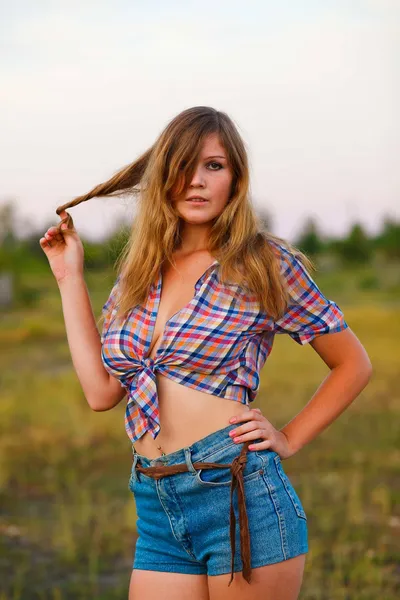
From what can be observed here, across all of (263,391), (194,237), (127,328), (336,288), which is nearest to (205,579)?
(127,328)

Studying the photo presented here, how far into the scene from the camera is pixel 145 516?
218cm

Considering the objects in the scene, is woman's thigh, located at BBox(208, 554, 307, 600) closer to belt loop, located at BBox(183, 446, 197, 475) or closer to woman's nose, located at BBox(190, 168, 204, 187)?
belt loop, located at BBox(183, 446, 197, 475)

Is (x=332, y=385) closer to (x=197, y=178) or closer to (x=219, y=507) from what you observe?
(x=219, y=507)

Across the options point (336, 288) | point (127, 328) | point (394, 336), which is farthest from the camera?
point (336, 288)

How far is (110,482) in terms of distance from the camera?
628 cm

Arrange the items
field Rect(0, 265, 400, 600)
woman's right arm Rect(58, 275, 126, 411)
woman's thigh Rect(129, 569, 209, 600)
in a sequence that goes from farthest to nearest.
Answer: field Rect(0, 265, 400, 600), woman's right arm Rect(58, 275, 126, 411), woman's thigh Rect(129, 569, 209, 600)

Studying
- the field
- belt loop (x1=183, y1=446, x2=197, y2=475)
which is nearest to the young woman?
belt loop (x1=183, y1=446, x2=197, y2=475)

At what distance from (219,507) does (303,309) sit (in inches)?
20.6

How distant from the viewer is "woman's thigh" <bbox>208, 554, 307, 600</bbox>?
6.79 feet

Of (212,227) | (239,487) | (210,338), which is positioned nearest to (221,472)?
(239,487)

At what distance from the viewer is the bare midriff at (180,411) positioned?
2.11 meters

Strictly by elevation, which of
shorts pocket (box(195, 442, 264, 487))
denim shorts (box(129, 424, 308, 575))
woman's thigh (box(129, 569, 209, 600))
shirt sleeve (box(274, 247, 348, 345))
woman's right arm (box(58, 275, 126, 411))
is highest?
shirt sleeve (box(274, 247, 348, 345))

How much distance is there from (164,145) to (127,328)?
0.46 meters

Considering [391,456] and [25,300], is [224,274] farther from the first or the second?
[25,300]
